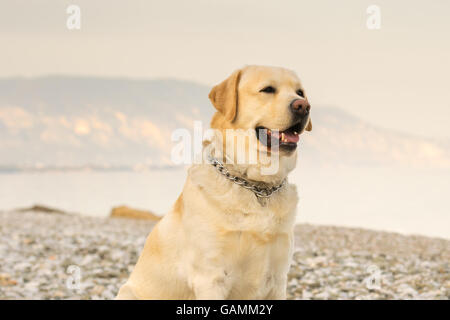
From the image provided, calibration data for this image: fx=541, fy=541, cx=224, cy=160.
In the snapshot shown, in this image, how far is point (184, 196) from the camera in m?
4.33

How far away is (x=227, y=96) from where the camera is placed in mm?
4211

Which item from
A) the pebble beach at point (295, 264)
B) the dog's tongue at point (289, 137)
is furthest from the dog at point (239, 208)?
the pebble beach at point (295, 264)

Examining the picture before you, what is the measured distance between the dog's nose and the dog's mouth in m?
0.11

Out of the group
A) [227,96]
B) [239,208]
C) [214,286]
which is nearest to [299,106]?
[227,96]

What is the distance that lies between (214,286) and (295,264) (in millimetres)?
5603

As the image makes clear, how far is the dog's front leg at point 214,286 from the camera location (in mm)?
4000

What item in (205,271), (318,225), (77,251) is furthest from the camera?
(318,225)

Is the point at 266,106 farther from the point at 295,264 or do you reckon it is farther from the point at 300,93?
the point at 295,264

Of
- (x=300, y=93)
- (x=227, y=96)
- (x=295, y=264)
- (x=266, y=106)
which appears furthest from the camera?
(x=295, y=264)

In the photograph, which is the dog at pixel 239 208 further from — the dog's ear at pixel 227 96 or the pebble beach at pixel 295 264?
the pebble beach at pixel 295 264

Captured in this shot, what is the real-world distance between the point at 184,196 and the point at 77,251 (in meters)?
6.58
